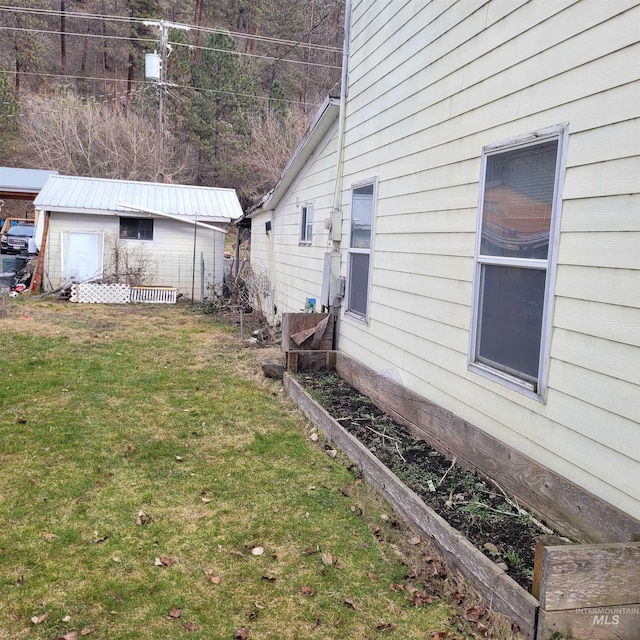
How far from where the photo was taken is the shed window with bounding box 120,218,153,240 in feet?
53.6

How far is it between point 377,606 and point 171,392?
4465 millimetres

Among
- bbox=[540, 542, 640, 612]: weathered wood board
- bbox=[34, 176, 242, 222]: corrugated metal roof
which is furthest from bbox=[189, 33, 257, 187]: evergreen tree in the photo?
bbox=[540, 542, 640, 612]: weathered wood board

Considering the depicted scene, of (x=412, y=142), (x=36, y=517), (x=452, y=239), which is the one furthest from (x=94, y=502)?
(x=412, y=142)

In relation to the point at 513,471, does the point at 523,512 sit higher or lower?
lower

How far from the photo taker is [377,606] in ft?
9.55

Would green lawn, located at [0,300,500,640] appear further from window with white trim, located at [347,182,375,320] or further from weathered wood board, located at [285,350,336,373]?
window with white trim, located at [347,182,375,320]

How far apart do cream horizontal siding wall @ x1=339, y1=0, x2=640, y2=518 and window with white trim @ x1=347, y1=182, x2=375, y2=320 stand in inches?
11.1

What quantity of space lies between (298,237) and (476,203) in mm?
6068

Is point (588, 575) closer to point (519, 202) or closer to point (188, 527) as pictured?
point (519, 202)

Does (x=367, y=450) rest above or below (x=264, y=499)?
above

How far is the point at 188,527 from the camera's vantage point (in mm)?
3676

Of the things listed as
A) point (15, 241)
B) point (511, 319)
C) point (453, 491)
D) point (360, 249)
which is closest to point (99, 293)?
point (15, 241)

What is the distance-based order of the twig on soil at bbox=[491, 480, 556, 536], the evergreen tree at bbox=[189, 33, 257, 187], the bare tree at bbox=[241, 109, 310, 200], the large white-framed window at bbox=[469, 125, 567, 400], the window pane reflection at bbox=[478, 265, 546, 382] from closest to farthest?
the twig on soil at bbox=[491, 480, 556, 536] → the large white-framed window at bbox=[469, 125, 567, 400] → the window pane reflection at bbox=[478, 265, 546, 382] → the evergreen tree at bbox=[189, 33, 257, 187] → the bare tree at bbox=[241, 109, 310, 200]

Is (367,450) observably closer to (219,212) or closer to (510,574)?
(510,574)
